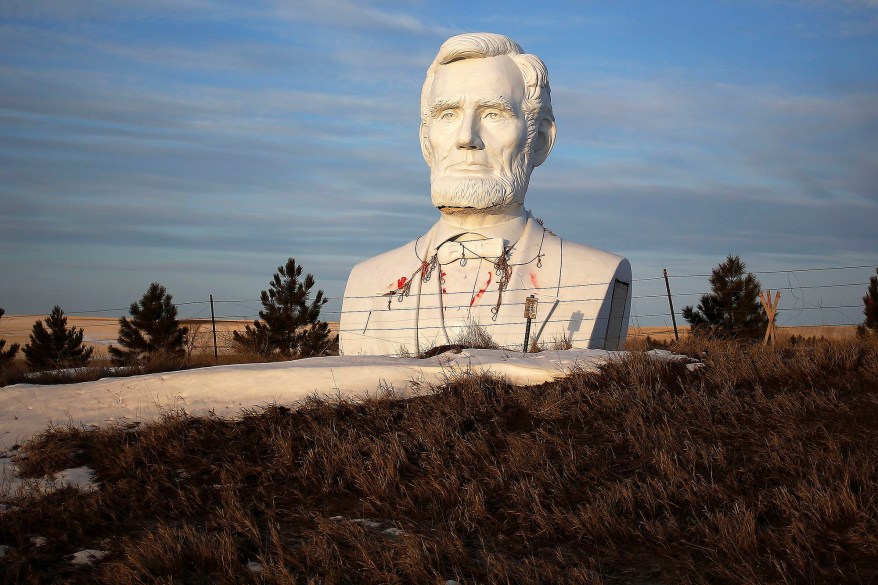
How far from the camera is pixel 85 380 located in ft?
28.0

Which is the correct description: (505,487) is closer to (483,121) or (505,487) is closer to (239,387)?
(239,387)

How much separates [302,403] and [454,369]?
120 cm

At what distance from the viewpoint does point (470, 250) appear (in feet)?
30.7

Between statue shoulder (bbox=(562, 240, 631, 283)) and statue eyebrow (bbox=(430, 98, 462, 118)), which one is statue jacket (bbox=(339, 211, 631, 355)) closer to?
statue shoulder (bbox=(562, 240, 631, 283))

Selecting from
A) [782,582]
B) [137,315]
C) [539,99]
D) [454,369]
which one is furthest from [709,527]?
[137,315]

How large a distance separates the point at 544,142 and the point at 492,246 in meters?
1.26

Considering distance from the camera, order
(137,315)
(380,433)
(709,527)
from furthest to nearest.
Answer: (137,315), (380,433), (709,527)

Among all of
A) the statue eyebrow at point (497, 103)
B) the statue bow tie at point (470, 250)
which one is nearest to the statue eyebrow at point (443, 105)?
the statue eyebrow at point (497, 103)

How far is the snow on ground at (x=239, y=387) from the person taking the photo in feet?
24.1

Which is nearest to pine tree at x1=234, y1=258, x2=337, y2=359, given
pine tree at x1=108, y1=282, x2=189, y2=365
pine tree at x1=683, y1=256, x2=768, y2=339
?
pine tree at x1=108, y1=282, x2=189, y2=365

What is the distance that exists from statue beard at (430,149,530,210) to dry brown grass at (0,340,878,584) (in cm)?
246

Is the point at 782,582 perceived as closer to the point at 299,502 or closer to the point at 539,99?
the point at 299,502

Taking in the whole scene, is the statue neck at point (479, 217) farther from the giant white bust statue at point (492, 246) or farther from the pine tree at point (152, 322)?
the pine tree at point (152, 322)

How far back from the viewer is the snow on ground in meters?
7.35
